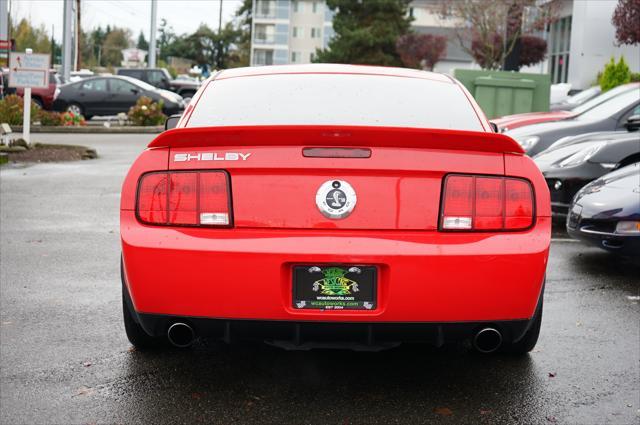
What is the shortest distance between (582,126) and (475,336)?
7.81 m

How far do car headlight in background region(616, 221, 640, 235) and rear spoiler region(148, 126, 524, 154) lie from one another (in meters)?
3.10

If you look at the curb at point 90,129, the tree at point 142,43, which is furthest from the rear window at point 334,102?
the tree at point 142,43

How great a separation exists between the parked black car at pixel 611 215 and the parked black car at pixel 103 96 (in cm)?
2020

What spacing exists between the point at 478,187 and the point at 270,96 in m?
1.22

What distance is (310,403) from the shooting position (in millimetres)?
3852

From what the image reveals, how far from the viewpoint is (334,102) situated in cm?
435

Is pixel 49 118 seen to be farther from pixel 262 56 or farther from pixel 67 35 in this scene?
pixel 262 56

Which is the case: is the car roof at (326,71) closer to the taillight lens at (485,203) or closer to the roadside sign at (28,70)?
the taillight lens at (485,203)

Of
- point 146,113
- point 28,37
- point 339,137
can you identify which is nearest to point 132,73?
point 146,113

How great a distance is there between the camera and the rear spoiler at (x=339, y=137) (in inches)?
143

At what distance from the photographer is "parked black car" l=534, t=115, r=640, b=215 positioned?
8.46m

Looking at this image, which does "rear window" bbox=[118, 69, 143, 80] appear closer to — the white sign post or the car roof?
the white sign post

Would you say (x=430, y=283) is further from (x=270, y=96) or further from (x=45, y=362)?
(x=45, y=362)

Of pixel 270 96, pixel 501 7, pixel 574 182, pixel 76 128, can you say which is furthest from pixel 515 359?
pixel 501 7
